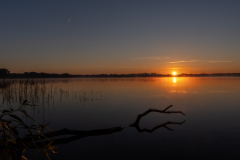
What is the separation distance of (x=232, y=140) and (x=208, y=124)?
1.97 meters

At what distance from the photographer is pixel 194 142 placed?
19.6 feet

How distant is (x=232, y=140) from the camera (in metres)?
6.12

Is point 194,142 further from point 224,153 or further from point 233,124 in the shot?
point 233,124

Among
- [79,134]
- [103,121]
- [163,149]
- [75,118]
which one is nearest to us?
[79,134]

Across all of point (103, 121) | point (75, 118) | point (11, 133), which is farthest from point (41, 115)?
point (11, 133)

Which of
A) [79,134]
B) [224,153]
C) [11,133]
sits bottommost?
[224,153]

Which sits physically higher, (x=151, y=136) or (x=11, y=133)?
(x=11, y=133)

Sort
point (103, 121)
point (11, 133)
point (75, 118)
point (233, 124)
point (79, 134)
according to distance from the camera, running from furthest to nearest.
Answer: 1. point (75, 118)
2. point (103, 121)
3. point (233, 124)
4. point (79, 134)
5. point (11, 133)

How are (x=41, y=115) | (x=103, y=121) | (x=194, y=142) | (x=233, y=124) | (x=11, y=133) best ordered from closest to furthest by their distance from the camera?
(x=11, y=133) < (x=194, y=142) < (x=233, y=124) < (x=103, y=121) < (x=41, y=115)

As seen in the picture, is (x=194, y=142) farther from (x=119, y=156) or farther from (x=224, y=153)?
(x=119, y=156)

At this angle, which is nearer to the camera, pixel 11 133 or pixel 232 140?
pixel 11 133

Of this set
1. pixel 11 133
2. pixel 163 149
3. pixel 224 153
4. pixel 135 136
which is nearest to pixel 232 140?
pixel 224 153

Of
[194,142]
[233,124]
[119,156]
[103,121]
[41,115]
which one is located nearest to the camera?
[119,156]

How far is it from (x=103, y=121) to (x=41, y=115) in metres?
3.99
